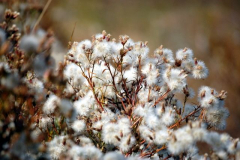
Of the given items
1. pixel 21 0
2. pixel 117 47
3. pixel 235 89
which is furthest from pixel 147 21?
pixel 117 47

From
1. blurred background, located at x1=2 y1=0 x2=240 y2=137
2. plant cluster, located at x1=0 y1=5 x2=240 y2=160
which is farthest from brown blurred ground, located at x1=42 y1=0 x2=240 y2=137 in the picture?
plant cluster, located at x1=0 y1=5 x2=240 y2=160

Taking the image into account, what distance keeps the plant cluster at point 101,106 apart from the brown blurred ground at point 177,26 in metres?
4.38

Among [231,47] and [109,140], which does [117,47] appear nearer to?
[109,140]

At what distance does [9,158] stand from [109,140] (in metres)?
0.53

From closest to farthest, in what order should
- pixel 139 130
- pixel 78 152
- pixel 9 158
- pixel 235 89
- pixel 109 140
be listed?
pixel 9 158 → pixel 78 152 → pixel 109 140 → pixel 139 130 → pixel 235 89

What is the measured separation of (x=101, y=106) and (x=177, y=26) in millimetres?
13719

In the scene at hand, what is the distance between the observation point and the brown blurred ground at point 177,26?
6230mm

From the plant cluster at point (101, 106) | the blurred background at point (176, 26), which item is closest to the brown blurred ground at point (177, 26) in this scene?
the blurred background at point (176, 26)

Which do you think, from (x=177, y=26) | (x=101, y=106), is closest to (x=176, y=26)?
(x=177, y=26)

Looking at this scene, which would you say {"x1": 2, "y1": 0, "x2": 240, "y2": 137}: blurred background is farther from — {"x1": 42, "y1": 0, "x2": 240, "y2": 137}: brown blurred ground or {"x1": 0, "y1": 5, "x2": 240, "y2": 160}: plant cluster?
{"x1": 0, "y1": 5, "x2": 240, "y2": 160}: plant cluster

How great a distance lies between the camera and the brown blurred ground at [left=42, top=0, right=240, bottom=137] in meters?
6.23

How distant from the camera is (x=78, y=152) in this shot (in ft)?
4.48

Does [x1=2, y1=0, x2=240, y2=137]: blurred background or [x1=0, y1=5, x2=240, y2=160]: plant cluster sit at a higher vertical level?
[x1=2, y1=0, x2=240, y2=137]: blurred background

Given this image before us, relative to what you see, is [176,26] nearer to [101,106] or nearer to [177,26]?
[177,26]
